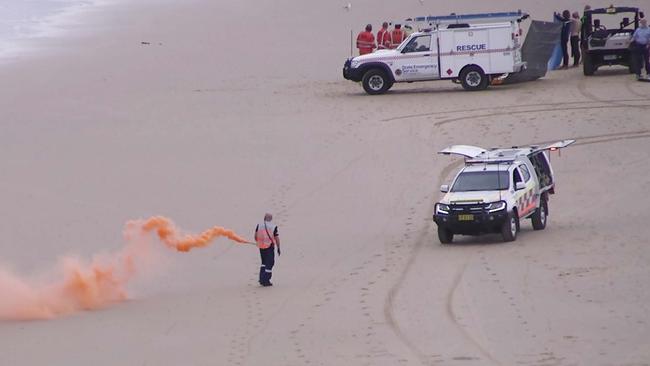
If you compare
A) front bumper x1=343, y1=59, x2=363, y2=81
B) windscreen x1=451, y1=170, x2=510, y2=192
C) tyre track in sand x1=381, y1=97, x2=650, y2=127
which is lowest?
tyre track in sand x1=381, y1=97, x2=650, y2=127

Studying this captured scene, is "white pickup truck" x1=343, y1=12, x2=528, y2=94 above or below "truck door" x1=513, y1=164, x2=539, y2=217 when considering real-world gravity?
above

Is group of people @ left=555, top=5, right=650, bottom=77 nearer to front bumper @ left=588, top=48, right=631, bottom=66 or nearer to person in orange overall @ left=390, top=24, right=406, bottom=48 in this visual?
front bumper @ left=588, top=48, right=631, bottom=66

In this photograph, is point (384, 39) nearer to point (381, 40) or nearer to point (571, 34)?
point (381, 40)

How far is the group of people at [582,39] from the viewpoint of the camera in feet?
120

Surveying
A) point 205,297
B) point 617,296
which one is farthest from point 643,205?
point 205,297

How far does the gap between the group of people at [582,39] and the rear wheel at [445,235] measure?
1452cm

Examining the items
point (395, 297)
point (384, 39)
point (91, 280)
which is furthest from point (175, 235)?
point (384, 39)

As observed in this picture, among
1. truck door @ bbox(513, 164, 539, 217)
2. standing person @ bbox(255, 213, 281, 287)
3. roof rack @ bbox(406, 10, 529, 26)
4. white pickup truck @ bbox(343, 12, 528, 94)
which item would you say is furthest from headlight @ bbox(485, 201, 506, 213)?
white pickup truck @ bbox(343, 12, 528, 94)

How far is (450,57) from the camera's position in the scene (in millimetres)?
36844

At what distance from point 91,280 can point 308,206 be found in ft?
22.5

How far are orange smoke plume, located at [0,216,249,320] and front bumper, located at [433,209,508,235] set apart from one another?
3.79m

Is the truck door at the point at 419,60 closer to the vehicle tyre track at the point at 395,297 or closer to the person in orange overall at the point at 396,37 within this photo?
the person in orange overall at the point at 396,37

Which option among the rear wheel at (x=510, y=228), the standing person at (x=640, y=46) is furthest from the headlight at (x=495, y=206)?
the standing person at (x=640, y=46)

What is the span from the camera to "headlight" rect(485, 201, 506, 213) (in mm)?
23172
